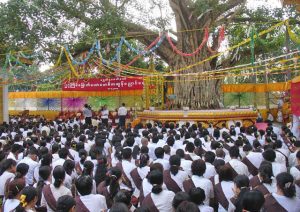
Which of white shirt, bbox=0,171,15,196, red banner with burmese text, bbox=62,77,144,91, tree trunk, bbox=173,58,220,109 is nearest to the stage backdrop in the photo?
tree trunk, bbox=173,58,220,109

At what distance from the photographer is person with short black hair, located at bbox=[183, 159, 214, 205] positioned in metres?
4.64

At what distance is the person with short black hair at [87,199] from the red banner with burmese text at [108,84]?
13.0m

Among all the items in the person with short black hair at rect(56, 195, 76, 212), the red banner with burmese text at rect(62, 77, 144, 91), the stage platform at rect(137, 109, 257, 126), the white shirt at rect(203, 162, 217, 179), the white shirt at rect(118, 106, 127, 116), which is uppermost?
the red banner with burmese text at rect(62, 77, 144, 91)

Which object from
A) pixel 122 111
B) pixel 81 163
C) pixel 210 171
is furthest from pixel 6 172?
pixel 122 111

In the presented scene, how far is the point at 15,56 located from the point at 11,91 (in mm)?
11367

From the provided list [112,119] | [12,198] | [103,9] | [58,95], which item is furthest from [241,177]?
[58,95]

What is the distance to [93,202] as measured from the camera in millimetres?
4043

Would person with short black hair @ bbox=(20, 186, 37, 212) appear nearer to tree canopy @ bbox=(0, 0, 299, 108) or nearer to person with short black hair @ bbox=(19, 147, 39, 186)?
person with short black hair @ bbox=(19, 147, 39, 186)

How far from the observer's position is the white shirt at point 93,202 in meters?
4.02

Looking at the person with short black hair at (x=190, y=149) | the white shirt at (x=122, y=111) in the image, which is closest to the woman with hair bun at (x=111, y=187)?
the person with short black hair at (x=190, y=149)

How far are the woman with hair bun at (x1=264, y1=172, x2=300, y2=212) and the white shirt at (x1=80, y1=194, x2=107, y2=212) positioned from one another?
5.56 ft

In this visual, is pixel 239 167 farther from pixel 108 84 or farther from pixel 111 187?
pixel 108 84

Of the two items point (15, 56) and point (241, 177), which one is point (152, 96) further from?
point (241, 177)

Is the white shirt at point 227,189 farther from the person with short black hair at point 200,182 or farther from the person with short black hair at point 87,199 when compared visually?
the person with short black hair at point 87,199
